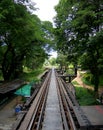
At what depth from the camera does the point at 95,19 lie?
15273mm

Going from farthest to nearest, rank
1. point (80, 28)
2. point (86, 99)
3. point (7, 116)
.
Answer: point (86, 99), point (7, 116), point (80, 28)

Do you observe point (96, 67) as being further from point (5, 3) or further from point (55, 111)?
point (5, 3)

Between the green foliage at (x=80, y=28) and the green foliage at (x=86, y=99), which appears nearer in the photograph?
the green foliage at (x=80, y=28)

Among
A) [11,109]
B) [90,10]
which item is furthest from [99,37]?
[11,109]

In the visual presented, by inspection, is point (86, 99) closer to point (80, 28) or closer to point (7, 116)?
point (80, 28)

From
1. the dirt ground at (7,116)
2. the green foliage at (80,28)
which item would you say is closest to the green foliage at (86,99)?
the green foliage at (80,28)

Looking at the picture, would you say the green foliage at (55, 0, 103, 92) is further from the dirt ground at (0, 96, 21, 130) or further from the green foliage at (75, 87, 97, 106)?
the dirt ground at (0, 96, 21, 130)

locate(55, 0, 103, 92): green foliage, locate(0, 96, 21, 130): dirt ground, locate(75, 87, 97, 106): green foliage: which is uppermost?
locate(55, 0, 103, 92): green foliage

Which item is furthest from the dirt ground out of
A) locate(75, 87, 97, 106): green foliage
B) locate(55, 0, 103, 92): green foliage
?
locate(55, 0, 103, 92): green foliage

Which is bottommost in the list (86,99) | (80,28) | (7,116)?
(7,116)

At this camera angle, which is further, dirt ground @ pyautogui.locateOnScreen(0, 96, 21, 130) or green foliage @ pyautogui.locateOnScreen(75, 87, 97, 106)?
green foliage @ pyautogui.locateOnScreen(75, 87, 97, 106)

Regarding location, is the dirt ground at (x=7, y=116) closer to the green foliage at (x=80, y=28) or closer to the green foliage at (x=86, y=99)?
the green foliage at (x=86, y=99)

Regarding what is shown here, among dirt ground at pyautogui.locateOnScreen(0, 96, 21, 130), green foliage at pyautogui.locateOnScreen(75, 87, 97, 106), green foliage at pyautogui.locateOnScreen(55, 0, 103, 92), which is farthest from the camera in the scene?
green foliage at pyautogui.locateOnScreen(75, 87, 97, 106)

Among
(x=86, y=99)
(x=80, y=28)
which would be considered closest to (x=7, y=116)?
(x=86, y=99)
